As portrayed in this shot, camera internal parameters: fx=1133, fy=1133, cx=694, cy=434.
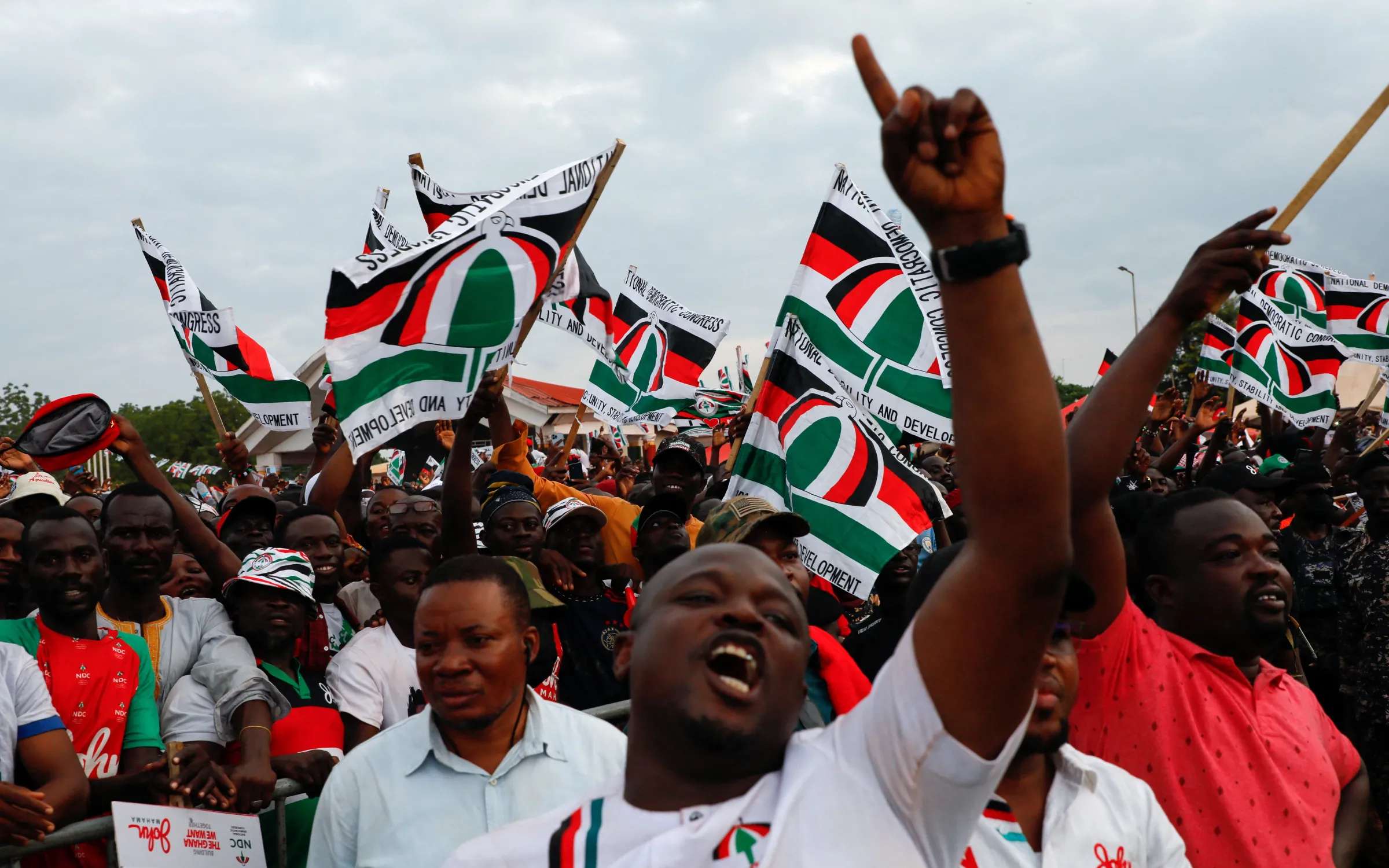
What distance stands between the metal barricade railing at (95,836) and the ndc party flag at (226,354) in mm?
4286

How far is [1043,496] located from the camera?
1.36m

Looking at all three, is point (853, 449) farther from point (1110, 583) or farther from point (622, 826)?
point (622, 826)

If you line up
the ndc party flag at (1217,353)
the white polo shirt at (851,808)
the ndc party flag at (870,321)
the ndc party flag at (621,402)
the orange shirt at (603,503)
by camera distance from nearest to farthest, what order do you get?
the white polo shirt at (851,808), the ndc party flag at (870,321), the orange shirt at (603,503), the ndc party flag at (621,402), the ndc party flag at (1217,353)

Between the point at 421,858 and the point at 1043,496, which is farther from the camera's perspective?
the point at 421,858

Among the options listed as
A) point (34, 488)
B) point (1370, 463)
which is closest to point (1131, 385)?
point (1370, 463)

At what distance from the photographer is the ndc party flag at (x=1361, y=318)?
10789mm

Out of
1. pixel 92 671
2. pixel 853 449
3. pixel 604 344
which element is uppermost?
pixel 604 344

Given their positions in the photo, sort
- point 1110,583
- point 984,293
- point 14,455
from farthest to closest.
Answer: point 14,455
point 1110,583
point 984,293

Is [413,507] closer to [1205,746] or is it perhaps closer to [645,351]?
[1205,746]

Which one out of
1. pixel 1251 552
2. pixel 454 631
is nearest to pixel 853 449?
pixel 1251 552

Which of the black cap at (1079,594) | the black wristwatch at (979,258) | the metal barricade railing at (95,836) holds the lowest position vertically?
the metal barricade railing at (95,836)

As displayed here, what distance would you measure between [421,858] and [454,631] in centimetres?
58

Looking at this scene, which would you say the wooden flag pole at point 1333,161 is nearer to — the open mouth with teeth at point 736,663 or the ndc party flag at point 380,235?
the open mouth with teeth at point 736,663

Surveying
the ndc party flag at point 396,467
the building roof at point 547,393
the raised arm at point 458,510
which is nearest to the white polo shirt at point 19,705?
the raised arm at point 458,510
